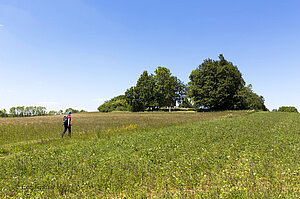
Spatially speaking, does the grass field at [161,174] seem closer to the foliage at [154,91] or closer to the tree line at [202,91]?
the tree line at [202,91]

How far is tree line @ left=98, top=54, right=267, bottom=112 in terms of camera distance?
6025 centimetres

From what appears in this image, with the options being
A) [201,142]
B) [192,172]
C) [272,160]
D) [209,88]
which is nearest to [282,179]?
[272,160]

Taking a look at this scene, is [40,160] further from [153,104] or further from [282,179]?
[153,104]

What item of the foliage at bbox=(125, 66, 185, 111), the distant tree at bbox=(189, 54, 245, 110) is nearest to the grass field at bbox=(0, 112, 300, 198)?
the distant tree at bbox=(189, 54, 245, 110)

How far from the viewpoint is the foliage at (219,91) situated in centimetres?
5931

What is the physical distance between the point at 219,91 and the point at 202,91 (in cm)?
514

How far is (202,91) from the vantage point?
6028 centimetres

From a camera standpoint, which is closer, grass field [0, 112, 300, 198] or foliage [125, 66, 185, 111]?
grass field [0, 112, 300, 198]

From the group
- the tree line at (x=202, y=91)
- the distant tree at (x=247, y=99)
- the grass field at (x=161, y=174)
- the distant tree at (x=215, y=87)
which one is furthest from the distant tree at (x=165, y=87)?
the grass field at (x=161, y=174)

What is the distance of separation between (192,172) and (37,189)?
5.17 m

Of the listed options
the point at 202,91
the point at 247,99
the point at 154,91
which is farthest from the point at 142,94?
the point at 247,99

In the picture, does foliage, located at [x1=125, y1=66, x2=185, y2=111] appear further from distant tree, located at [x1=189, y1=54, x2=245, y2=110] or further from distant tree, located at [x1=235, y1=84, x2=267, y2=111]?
distant tree, located at [x1=235, y1=84, x2=267, y2=111]

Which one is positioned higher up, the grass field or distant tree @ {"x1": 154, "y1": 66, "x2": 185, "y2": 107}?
distant tree @ {"x1": 154, "y1": 66, "x2": 185, "y2": 107}

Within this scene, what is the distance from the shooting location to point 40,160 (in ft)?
29.5
